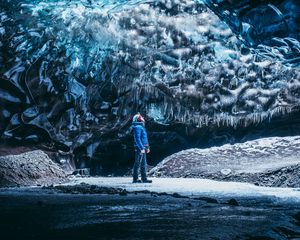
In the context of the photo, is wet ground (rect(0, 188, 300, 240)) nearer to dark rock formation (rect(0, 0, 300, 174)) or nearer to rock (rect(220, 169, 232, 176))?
rock (rect(220, 169, 232, 176))

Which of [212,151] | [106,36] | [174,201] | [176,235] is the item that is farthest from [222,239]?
[106,36]

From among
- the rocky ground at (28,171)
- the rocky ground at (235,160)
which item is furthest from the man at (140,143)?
the rocky ground at (235,160)

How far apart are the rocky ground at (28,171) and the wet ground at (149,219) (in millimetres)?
2315

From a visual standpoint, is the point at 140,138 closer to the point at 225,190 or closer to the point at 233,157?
the point at 225,190

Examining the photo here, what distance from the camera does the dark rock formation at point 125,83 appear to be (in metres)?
9.80

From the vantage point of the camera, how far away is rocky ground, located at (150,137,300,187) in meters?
7.52

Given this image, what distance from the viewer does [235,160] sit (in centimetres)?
919

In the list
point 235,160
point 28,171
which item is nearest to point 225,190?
point 28,171

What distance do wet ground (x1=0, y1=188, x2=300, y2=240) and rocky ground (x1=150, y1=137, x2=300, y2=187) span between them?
3.57m

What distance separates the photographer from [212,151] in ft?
32.8

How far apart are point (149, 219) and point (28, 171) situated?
13.6 ft

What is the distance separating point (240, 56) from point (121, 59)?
10.6 feet

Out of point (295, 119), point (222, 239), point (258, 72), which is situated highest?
point (258, 72)

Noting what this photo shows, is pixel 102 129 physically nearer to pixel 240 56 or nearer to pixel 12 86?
pixel 12 86
